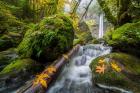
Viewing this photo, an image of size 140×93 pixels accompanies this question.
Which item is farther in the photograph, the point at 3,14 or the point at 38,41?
the point at 3,14

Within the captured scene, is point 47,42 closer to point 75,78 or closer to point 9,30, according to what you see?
point 75,78

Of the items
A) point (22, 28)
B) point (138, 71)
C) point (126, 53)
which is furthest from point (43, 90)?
point (22, 28)

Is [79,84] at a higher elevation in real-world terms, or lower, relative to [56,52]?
lower

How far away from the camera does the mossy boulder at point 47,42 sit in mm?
A: 7165

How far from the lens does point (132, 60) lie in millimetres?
6727

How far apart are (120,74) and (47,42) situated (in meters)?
2.70

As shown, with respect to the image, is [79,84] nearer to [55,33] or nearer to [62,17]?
[55,33]

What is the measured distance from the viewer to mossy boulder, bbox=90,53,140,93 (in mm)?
5367

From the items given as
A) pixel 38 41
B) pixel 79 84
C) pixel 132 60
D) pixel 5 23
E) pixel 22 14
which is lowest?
pixel 79 84

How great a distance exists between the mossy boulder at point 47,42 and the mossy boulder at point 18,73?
43 centimetres

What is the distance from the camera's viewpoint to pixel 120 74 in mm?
5605

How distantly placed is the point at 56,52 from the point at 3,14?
2.90m

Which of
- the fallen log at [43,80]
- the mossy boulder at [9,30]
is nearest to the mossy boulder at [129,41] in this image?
the fallen log at [43,80]

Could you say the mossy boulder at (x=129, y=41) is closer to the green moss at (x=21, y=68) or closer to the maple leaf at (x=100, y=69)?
the maple leaf at (x=100, y=69)
